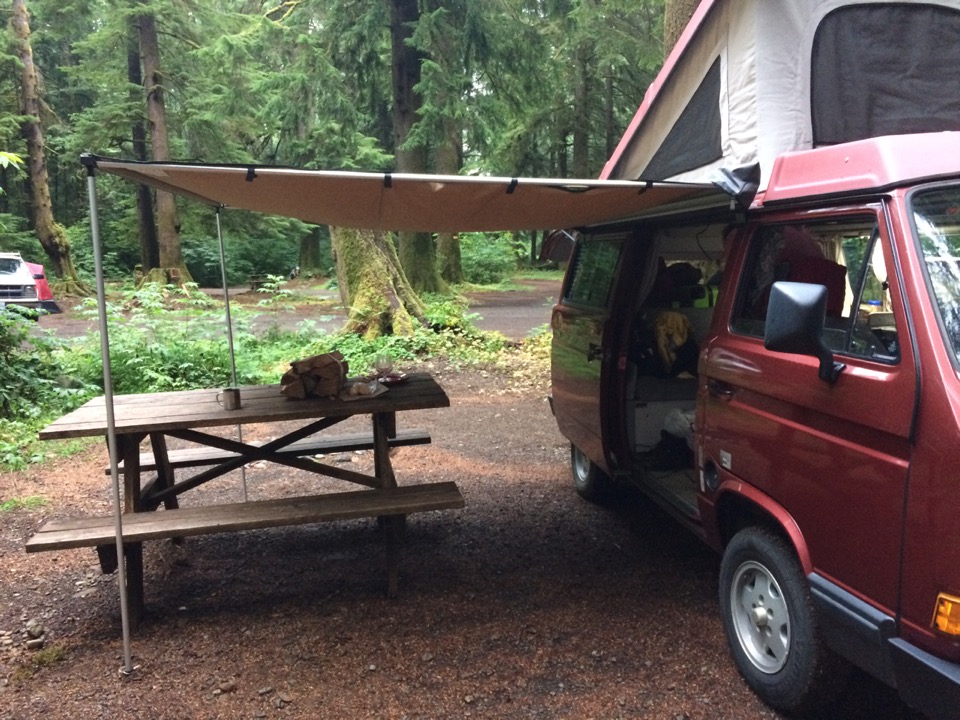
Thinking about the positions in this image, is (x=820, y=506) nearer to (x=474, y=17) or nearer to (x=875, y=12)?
(x=875, y=12)

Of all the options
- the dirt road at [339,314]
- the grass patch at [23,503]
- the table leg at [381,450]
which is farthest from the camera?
the dirt road at [339,314]

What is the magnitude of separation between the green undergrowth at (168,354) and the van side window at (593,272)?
4.30 metres

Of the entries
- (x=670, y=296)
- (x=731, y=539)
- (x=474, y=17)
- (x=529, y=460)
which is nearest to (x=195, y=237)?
(x=474, y=17)

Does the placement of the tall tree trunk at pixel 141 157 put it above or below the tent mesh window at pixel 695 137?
above

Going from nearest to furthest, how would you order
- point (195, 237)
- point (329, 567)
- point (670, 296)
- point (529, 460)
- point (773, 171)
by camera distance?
point (773, 171), point (329, 567), point (670, 296), point (529, 460), point (195, 237)

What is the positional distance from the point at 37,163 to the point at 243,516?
20580mm

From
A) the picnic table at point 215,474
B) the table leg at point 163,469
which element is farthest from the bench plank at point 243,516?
the table leg at point 163,469

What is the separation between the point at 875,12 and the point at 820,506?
2646mm

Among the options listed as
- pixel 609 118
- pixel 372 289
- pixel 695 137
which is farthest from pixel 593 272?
pixel 609 118

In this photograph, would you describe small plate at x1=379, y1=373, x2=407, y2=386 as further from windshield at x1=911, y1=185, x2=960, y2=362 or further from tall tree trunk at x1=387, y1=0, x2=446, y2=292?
tall tree trunk at x1=387, y1=0, x2=446, y2=292

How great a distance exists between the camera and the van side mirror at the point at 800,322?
96.0 inches

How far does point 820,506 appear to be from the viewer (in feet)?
8.79

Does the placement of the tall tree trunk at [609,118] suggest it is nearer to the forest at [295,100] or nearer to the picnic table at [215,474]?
the forest at [295,100]

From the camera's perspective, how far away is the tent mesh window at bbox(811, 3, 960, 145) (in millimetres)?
3650
